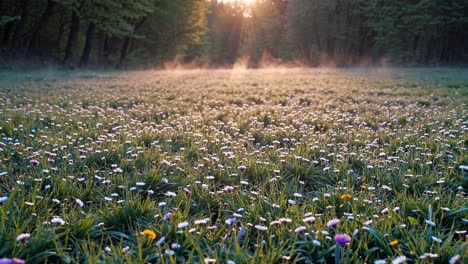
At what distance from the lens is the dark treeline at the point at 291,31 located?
101ft

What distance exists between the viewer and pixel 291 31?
56.6m

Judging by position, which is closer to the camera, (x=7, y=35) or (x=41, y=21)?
(x=7, y=35)

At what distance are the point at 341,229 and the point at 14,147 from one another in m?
3.71

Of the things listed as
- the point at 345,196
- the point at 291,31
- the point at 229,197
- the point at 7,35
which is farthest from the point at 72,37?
the point at 291,31

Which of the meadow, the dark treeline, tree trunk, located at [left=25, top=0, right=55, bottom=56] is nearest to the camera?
the meadow

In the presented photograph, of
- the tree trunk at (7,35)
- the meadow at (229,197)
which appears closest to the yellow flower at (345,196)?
the meadow at (229,197)

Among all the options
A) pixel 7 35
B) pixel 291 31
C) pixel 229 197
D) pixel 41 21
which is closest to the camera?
pixel 229 197

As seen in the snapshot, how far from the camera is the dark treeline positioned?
101 feet

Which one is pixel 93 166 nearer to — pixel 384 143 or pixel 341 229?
pixel 341 229

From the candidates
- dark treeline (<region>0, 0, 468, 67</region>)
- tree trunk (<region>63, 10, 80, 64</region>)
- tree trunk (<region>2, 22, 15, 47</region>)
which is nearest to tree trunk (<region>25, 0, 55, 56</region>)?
dark treeline (<region>0, 0, 468, 67</region>)

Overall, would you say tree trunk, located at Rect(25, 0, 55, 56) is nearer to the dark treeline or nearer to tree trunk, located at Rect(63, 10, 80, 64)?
the dark treeline

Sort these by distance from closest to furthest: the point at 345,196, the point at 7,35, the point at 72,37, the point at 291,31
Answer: the point at 345,196
the point at 7,35
the point at 72,37
the point at 291,31

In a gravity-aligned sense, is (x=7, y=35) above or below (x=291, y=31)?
below

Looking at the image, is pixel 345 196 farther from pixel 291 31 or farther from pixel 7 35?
pixel 291 31
